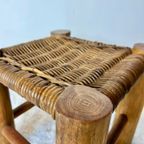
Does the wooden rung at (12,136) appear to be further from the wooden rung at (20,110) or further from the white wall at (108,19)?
the white wall at (108,19)

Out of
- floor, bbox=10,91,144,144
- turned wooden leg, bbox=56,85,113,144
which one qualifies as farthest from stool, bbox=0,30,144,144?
floor, bbox=10,91,144,144

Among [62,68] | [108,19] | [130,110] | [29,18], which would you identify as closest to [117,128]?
[130,110]

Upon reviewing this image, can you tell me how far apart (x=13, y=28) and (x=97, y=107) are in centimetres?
70

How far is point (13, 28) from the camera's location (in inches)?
33.4

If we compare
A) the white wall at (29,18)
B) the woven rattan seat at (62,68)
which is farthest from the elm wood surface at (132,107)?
the white wall at (29,18)

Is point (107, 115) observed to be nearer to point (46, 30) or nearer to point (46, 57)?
point (46, 57)

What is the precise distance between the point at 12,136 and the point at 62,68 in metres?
0.21

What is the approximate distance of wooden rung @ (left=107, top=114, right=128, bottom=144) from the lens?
498 mm

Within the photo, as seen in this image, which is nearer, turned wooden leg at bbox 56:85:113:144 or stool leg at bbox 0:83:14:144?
turned wooden leg at bbox 56:85:113:144

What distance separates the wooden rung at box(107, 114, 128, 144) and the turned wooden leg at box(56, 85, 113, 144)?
0.24m

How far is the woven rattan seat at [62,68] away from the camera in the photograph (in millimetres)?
351

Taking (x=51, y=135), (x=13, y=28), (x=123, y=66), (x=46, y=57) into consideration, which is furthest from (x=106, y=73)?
(x=13, y=28)

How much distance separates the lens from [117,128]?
0.53m

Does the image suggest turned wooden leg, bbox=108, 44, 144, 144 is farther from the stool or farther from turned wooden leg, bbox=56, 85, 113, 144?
turned wooden leg, bbox=56, 85, 113, 144
